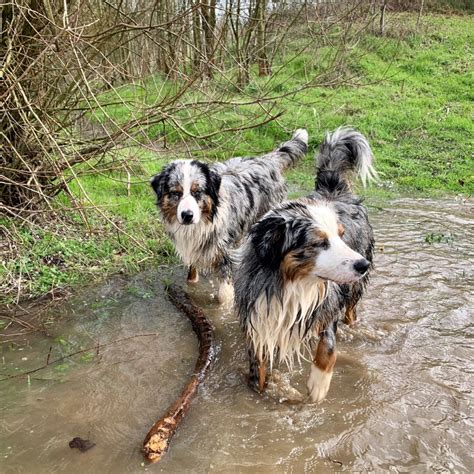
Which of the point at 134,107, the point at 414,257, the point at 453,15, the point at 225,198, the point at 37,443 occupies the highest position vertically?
the point at 453,15

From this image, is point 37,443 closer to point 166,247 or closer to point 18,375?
point 18,375

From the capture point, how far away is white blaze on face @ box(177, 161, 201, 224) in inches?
194

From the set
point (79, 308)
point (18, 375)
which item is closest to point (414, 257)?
point (79, 308)

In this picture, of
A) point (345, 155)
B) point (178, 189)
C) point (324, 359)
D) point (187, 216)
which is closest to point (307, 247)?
point (324, 359)

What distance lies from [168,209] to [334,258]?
2504 millimetres

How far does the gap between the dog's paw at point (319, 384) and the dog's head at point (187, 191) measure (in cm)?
205

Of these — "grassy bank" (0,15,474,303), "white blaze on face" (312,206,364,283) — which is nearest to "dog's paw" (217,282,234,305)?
"grassy bank" (0,15,474,303)

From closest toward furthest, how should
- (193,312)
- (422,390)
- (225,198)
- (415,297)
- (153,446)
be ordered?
(153,446) → (422,390) → (193,312) → (415,297) → (225,198)

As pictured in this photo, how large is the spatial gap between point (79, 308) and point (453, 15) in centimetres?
2462

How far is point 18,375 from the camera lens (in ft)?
12.8

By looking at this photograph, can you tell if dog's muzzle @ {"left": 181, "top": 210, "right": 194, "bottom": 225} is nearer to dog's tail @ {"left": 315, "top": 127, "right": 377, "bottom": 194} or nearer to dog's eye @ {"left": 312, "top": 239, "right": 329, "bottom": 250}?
dog's tail @ {"left": 315, "top": 127, "right": 377, "bottom": 194}

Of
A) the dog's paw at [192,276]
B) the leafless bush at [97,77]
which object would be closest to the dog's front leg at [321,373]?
the leafless bush at [97,77]

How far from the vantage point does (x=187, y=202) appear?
4.95 metres

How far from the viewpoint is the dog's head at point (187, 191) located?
496 centimetres
